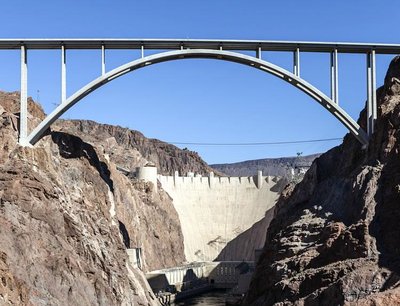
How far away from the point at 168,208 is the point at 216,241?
1140 cm

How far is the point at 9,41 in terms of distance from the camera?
158ft

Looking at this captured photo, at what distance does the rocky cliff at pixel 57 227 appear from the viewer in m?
34.6

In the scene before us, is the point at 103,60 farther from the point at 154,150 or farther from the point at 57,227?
the point at 154,150

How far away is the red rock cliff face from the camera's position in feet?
102

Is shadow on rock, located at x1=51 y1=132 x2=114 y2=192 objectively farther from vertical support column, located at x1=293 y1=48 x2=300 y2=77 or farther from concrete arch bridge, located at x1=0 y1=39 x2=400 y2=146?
vertical support column, located at x1=293 y1=48 x2=300 y2=77

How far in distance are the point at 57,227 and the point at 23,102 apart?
11632 mm

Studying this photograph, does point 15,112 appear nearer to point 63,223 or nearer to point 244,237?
point 63,223

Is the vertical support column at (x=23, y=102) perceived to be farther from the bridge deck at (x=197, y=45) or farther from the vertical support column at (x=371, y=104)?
the vertical support column at (x=371, y=104)

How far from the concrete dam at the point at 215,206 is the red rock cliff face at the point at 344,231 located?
5695cm

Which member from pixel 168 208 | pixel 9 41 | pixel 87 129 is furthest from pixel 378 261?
pixel 87 129

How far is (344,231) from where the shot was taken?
1442 inches

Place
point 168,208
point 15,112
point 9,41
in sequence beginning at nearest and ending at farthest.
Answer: point 9,41 → point 15,112 → point 168,208

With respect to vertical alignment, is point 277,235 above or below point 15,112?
below

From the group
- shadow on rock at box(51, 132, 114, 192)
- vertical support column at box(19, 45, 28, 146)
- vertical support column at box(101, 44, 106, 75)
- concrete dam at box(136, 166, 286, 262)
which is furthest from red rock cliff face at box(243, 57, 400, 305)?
concrete dam at box(136, 166, 286, 262)
